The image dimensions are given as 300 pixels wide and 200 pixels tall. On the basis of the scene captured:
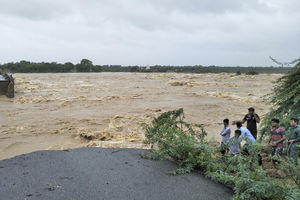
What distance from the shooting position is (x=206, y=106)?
664 inches

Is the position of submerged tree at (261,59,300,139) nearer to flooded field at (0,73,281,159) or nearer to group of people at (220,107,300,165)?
group of people at (220,107,300,165)

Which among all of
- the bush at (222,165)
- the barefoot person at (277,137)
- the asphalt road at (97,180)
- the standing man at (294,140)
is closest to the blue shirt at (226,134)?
the barefoot person at (277,137)

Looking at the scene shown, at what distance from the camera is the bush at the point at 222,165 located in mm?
3357

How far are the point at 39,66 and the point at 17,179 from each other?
62713 millimetres

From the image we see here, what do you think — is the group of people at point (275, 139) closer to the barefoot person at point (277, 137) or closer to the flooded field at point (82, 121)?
the barefoot person at point (277, 137)

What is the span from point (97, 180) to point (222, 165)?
214 cm

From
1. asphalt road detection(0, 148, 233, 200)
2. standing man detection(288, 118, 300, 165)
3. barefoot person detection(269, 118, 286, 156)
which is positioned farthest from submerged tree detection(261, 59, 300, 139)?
asphalt road detection(0, 148, 233, 200)

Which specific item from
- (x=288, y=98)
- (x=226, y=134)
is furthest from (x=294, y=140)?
(x=288, y=98)

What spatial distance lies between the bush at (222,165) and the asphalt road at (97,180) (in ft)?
0.67

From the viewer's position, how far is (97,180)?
3.84 meters

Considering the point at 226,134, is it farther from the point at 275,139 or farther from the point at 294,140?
Result: the point at 294,140

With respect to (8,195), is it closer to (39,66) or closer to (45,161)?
(45,161)

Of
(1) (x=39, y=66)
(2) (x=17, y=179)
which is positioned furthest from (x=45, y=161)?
(1) (x=39, y=66)

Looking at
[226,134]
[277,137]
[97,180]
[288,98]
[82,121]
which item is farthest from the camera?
[82,121]
